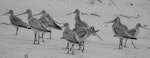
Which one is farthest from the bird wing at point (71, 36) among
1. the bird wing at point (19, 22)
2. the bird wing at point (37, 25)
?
the bird wing at point (19, 22)

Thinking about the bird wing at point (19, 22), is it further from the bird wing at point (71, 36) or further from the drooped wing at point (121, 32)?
the drooped wing at point (121, 32)

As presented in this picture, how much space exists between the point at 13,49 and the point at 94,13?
12.8 metres

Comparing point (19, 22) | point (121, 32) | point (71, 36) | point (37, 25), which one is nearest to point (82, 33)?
point (71, 36)

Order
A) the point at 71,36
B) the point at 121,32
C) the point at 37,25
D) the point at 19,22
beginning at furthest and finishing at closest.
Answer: the point at 19,22 → the point at 121,32 → the point at 37,25 → the point at 71,36

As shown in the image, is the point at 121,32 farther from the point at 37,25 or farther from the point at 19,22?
the point at 19,22

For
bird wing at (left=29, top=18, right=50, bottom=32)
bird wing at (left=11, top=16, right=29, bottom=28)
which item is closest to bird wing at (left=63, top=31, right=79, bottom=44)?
bird wing at (left=29, top=18, right=50, bottom=32)

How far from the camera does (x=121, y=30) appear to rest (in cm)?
1554

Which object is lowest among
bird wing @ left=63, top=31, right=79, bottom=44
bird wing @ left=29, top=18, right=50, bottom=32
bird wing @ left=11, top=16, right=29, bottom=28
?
bird wing @ left=63, top=31, right=79, bottom=44

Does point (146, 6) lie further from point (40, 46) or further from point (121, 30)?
point (40, 46)

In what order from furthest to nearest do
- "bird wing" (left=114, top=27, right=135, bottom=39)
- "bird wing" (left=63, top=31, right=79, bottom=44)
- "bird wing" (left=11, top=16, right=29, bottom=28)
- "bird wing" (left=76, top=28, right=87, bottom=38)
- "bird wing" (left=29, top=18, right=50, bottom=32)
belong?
"bird wing" (left=11, top=16, right=29, bottom=28), "bird wing" (left=114, top=27, right=135, bottom=39), "bird wing" (left=29, top=18, right=50, bottom=32), "bird wing" (left=76, top=28, right=87, bottom=38), "bird wing" (left=63, top=31, right=79, bottom=44)

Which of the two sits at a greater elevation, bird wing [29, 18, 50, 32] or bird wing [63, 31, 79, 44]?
bird wing [29, 18, 50, 32]

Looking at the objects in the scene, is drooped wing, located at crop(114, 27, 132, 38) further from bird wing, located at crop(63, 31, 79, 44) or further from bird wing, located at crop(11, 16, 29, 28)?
bird wing, located at crop(11, 16, 29, 28)

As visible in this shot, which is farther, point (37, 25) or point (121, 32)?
point (121, 32)

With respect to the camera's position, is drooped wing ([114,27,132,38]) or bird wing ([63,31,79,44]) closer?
bird wing ([63,31,79,44])
